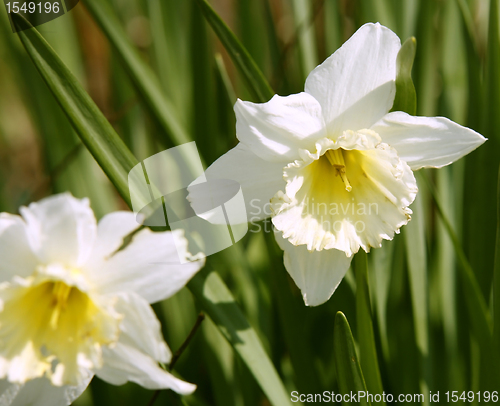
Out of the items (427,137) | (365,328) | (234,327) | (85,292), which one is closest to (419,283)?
(365,328)

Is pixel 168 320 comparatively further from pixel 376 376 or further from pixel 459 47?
pixel 459 47

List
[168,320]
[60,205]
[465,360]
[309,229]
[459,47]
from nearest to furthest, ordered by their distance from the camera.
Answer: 1. [60,205]
2. [309,229]
3. [465,360]
4. [168,320]
5. [459,47]

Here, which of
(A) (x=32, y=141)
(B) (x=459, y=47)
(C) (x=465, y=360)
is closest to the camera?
(C) (x=465, y=360)

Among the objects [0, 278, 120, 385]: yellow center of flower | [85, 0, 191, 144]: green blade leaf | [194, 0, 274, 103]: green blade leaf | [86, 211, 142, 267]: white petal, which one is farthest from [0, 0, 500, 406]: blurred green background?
[86, 211, 142, 267]: white petal

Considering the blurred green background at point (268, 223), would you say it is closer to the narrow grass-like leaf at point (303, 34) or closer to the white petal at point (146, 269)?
the narrow grass-like leaf at point (303, 34)

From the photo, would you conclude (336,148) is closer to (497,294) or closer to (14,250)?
(497,294)

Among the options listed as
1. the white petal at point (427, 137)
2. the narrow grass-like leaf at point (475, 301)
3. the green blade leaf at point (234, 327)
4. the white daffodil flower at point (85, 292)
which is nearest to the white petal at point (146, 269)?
the white daffodil flower at point (85, 292)

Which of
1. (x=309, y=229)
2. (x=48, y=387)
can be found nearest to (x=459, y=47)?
(x=309, y=229)
